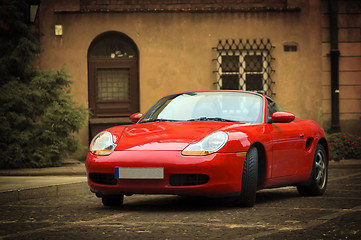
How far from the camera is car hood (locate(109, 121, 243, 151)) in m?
6.36

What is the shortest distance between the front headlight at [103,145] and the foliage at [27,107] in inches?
229

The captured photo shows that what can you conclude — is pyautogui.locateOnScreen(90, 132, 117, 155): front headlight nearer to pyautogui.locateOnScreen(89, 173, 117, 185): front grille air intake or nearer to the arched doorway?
pyautogui.locateOnScreen(89, 173, 117, 185): front grille air intake

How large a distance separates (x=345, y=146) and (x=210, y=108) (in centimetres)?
824

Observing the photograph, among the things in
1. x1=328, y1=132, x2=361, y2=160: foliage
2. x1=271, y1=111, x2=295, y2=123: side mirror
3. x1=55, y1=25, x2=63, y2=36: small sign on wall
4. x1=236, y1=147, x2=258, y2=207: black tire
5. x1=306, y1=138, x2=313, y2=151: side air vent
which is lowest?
x1=328, y1=132, x2=361, y2=160: foliage

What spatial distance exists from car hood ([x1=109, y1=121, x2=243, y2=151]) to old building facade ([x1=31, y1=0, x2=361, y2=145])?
8.86m

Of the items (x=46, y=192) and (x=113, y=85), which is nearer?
(x=46, y=192)

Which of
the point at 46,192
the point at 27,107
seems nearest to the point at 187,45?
the point at 27,107

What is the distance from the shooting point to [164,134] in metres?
6.59

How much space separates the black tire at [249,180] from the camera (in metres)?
6.48

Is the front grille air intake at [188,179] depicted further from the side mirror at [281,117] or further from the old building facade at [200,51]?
the old building facade at [200,51]

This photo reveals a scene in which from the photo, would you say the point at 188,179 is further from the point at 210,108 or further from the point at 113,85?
the point at 113,85

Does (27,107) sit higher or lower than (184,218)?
higher

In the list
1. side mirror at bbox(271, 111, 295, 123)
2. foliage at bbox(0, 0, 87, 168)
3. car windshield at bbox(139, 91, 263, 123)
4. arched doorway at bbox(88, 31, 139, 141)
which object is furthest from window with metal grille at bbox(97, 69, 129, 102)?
side mirror at bbox(271, 111, 295, 123)

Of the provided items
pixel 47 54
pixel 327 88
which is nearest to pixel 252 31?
pixel 327 88
